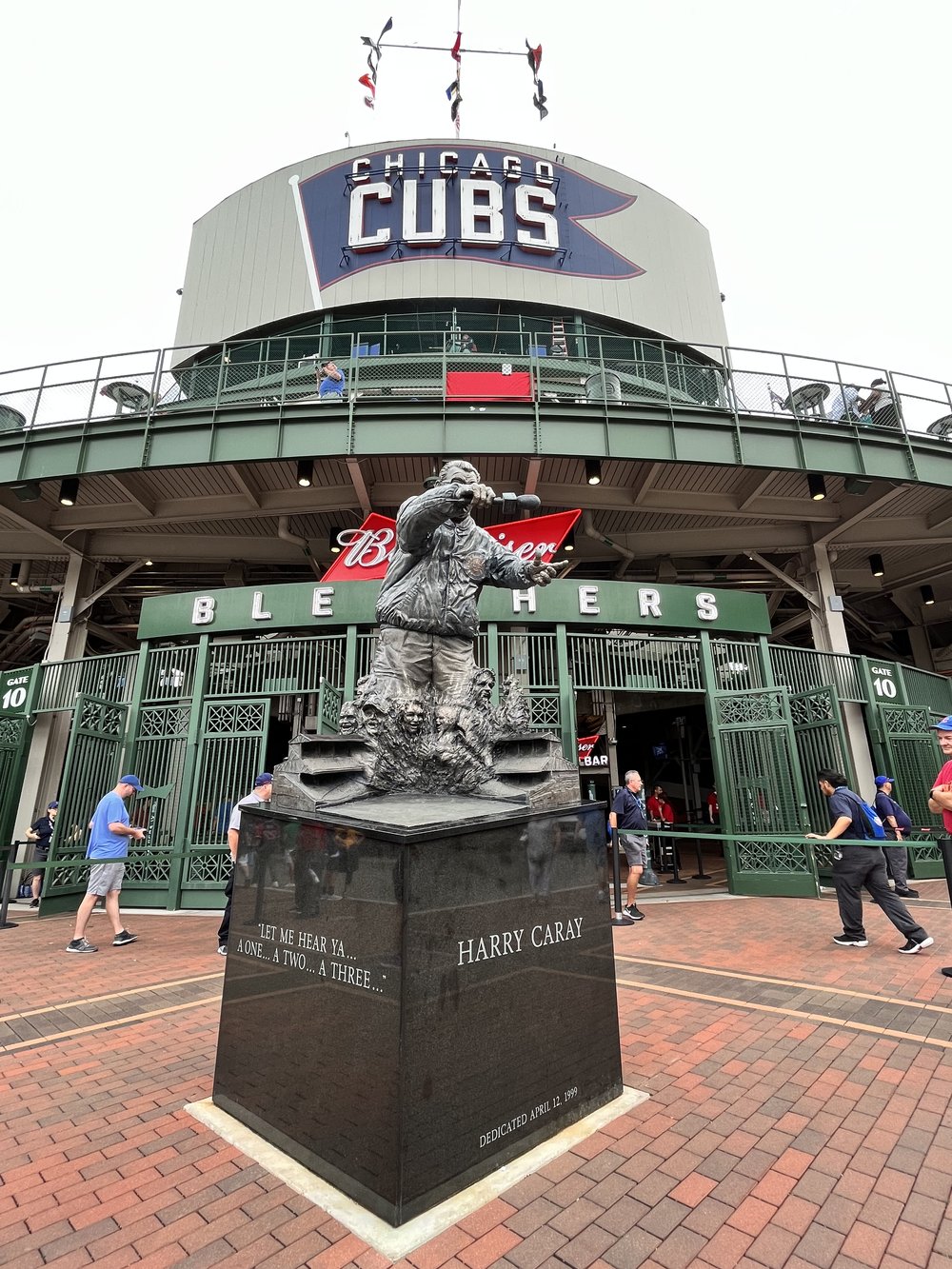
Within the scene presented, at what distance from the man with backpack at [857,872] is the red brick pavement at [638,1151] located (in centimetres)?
71

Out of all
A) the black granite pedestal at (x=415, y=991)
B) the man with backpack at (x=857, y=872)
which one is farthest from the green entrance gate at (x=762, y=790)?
the black granite pedestal at (x=415, y=991)

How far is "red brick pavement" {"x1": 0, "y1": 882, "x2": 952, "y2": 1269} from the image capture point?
229 cm

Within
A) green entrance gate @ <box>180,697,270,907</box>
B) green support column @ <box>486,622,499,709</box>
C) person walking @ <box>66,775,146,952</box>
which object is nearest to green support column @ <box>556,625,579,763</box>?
green support column @ <box>486,622,499,709</box>

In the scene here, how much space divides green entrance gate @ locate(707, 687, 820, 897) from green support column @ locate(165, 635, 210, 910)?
8883 mm

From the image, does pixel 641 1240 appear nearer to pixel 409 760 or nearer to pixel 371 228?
pixel 409 760

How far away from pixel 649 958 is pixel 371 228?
20566mm

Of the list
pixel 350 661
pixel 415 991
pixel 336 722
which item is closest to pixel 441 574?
pixel 415 991

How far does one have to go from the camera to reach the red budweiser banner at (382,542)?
1280cm

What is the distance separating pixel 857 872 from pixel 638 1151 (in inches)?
172

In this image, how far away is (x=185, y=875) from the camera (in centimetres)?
1003

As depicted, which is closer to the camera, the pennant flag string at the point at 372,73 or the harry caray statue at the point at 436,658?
the harry caray statue at the point at 436,658

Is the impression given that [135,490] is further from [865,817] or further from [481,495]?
[865,817]

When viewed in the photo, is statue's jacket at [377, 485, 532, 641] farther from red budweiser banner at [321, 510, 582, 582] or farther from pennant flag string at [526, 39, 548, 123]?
pennant flag string at [526, 39, 548, 123]

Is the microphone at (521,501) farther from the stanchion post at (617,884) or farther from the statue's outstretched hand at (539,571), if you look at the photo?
the stanchion post at (617,884)
